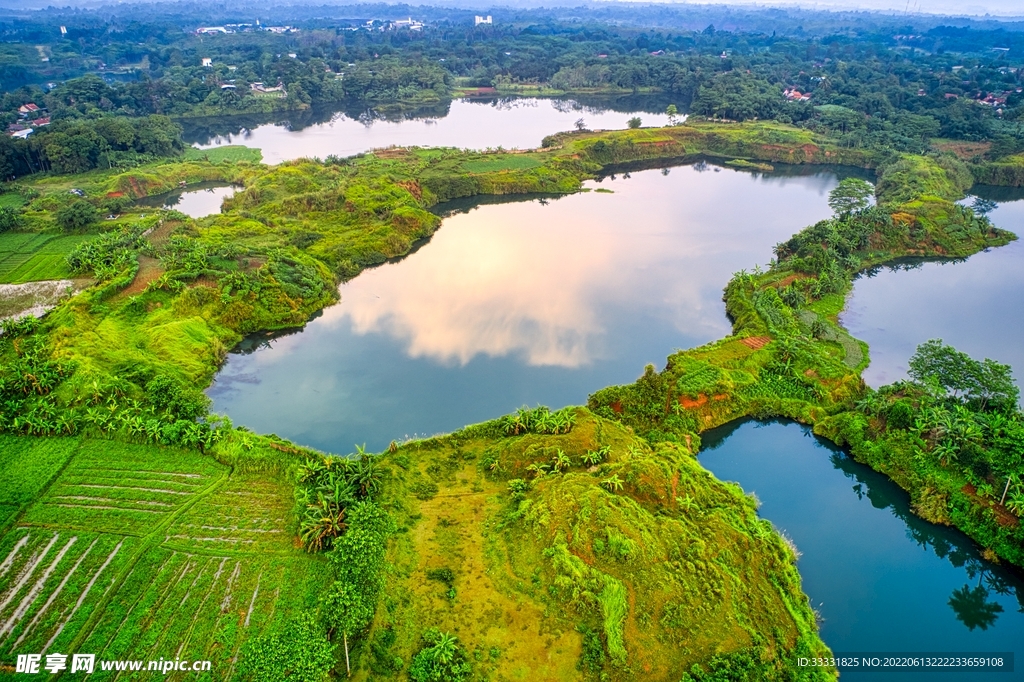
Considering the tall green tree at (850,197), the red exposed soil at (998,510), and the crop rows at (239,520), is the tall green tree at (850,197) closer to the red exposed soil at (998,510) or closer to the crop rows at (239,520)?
the red exposed soil at (998,510)

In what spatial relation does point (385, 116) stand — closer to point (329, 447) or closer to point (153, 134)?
point (153, 134)

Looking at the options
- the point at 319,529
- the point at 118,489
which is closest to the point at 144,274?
the point at 118,489

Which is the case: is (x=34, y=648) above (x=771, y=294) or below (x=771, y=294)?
below

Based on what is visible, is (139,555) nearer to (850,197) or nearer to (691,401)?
(691,401)

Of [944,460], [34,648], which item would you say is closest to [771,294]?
[944,460]

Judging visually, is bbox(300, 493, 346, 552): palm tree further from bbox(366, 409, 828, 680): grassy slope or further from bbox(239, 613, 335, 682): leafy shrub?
bbox(239, 613, 335, 682): leafy shrub

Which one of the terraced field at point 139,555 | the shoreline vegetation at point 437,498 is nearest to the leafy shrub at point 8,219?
the shoreline vegetation at point 437,498
